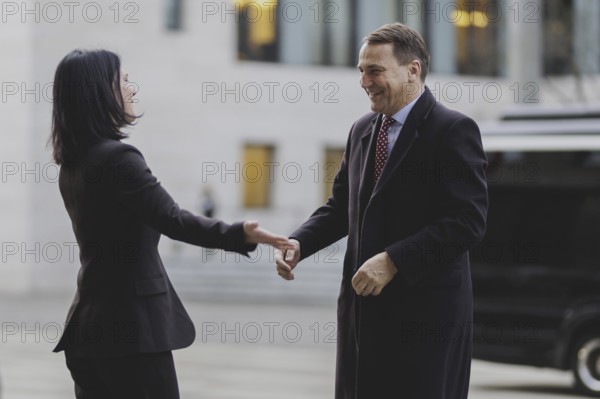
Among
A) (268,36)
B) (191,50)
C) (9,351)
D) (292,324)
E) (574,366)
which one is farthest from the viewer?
(268,36)

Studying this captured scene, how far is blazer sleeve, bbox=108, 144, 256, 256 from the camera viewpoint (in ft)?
14.8

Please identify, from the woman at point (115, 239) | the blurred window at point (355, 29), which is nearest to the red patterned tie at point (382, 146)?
the woman at point (115, 239)

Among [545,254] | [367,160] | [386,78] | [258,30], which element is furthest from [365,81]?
[258,30]

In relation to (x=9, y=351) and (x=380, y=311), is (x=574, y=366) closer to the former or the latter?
(x=9, y=351)

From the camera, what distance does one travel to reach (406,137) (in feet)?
15.9

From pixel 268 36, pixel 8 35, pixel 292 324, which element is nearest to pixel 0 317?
pixel 292 324

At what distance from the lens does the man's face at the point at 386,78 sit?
4.77 meters

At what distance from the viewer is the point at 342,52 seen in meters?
36.2

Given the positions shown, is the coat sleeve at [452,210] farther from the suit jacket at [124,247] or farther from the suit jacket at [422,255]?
the suit jacket at [124,247]

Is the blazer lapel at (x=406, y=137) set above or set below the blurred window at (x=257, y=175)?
above

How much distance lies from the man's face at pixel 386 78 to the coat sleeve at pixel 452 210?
0.23 metres

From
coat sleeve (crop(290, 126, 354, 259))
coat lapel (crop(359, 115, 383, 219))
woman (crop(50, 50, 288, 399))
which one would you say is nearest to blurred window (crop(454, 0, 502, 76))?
coat sleeve (crop(290, 126, 354, 259))

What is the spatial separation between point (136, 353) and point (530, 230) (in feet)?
29.6

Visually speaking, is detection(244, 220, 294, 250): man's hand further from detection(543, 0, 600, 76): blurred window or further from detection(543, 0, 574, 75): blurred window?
detection(543, 0, 574, 75): blurred window
